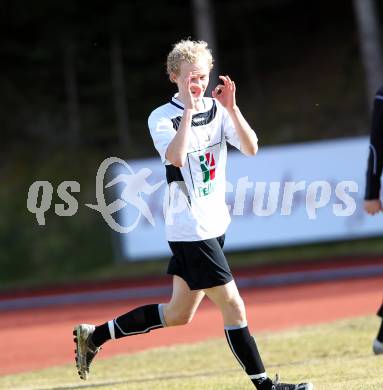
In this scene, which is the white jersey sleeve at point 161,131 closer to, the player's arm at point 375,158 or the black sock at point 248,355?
the black sock at point 248,355

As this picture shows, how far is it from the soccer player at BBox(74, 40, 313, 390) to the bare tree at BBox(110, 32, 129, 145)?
2165cm

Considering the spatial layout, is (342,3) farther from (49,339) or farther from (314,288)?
(49,339)

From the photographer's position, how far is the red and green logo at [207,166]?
6.34 metres

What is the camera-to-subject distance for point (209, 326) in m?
13.1

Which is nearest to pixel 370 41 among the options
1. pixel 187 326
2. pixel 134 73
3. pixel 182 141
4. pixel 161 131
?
pixel 134 73

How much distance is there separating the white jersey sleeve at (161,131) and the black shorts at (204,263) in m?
0.58

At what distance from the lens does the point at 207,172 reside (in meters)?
6.35

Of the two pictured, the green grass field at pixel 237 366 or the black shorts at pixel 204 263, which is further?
the green grass field at pixel 237 366

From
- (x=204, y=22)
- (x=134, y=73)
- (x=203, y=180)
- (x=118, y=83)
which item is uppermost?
(x=204, y=22)

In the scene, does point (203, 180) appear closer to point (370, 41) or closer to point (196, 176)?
point (196, 176)

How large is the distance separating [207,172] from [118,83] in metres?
22.1

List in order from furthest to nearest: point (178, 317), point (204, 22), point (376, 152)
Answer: point (204, 22)
point (376, 152)
point (178, 317)

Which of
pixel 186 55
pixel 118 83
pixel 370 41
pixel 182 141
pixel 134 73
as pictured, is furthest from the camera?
pixel 134 73

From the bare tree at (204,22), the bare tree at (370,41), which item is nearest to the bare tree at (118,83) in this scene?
the bare tree at (204,22)
